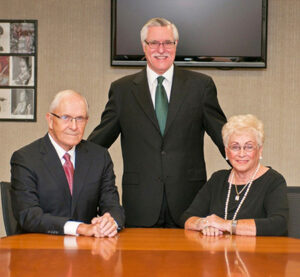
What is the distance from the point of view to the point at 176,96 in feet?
10.8

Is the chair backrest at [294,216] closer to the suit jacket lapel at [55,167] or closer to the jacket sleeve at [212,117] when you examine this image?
the jacket sleeve at [212,117]

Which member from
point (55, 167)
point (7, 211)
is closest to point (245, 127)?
point (55, 167)

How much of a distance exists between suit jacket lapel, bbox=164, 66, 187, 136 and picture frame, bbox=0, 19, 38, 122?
187cm

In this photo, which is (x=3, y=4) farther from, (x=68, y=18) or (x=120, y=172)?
(x=120, y=172)

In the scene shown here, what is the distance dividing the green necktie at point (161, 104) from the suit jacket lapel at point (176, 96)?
39mm

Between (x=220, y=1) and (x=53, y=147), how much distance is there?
2.37 meters

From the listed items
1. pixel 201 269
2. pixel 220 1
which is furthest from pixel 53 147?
pixel 220 1

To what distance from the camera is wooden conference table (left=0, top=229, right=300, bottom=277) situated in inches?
74.5

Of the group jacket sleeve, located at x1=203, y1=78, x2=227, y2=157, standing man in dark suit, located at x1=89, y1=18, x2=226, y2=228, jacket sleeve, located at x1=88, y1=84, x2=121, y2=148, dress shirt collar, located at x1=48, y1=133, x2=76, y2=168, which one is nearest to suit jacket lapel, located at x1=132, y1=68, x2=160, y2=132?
standing man in dark suit, located at x1=89, y1=18, x2=226, y2=228

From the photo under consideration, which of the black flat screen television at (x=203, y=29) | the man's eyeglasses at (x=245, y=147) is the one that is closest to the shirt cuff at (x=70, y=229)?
the man's eyeglasses at (x=245, y=147)

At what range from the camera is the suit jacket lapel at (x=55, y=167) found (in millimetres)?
2756

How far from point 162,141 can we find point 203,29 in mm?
1723

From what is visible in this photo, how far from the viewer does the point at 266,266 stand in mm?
1979

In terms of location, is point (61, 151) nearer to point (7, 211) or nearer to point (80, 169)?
point (80, 169)
